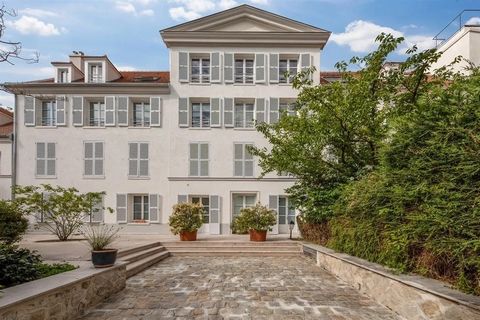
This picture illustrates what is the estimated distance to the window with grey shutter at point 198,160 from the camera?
51.4 ft

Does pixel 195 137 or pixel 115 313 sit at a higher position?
pixel 195 137

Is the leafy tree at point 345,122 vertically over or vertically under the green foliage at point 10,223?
over

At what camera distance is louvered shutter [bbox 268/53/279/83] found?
52.3 ft

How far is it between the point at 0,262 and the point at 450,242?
5.87m

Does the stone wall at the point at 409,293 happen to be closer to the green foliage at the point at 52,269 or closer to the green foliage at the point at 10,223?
the green foliage at the point at 52,269

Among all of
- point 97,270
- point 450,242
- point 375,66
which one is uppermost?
point 375,66

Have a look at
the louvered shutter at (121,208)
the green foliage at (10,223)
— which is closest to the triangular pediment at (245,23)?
the louvered shutter at (121,208)

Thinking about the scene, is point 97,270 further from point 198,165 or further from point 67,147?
point 67,147

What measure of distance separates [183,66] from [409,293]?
1439 cm

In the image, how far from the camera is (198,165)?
1568cm

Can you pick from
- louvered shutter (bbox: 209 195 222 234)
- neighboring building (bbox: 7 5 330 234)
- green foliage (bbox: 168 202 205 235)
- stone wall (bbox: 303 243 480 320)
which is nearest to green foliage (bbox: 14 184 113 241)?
green foliage (bbox: 168 202 205 235)

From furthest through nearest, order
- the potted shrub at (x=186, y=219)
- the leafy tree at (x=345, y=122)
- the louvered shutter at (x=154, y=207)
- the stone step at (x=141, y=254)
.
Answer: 1. the louvered shutter at (x=154, y=207)
2. the potted shrub at (x=186, y=219)
3. the stone step at (x=141, y=254)
4. the leafy tree at (x=345, y=122)

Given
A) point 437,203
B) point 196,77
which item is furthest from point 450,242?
point 196,77

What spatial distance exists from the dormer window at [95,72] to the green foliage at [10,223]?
8759 mm
